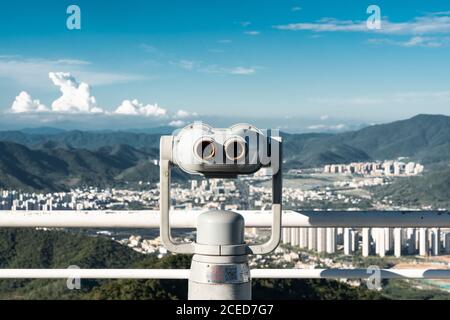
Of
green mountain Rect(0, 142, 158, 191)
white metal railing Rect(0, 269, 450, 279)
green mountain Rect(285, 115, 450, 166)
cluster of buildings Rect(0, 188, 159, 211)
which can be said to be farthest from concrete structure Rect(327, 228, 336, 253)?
green mountain Rect(285, 115, 450, 166)

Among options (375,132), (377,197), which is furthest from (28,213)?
(375,132)

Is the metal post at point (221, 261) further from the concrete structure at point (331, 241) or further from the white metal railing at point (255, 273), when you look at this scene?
the concrete structure at point (331, 241)

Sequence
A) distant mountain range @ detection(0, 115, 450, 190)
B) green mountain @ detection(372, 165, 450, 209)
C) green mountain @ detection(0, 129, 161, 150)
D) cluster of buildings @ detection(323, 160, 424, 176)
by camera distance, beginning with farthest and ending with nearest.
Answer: green mountain @ detection(0, 129, 161, 150)
cluster of buildings @ detection(323, 160, 424, 176)
distant mountain range @ detection(0, 115, 450, 190)
green mountain @ detection(372, 165, 450, 209)

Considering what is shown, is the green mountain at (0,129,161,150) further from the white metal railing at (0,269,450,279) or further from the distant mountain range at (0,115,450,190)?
the white metal railing at (0,269,450,279)

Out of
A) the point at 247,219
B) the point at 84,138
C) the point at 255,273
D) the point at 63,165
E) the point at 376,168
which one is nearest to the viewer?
the point at 247,219

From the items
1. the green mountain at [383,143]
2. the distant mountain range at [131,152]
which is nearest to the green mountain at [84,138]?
the distant mountain range at [131,152]

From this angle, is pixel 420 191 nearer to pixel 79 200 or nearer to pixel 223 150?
pixel 79 200

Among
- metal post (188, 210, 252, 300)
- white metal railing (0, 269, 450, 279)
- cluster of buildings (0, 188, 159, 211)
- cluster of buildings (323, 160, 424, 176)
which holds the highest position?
cluster of buildings (323, 160, 424, 176)

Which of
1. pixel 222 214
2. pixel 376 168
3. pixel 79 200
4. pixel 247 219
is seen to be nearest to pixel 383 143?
pixel 376 168
